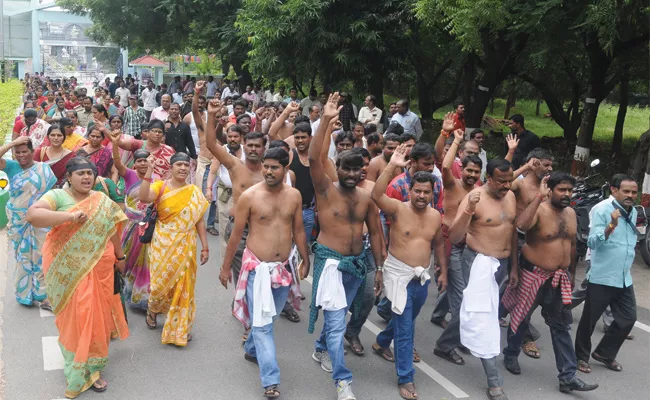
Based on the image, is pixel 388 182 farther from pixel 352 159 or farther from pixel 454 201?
pixel 454 201

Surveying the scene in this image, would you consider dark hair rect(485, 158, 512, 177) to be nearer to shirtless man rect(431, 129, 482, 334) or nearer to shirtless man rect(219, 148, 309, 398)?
shirtless man rect(431, 129, 482, 334)

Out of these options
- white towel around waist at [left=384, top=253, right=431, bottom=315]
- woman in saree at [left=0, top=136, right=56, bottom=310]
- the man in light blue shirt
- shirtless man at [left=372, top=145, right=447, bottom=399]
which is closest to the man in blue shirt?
shirtless man at [left=372, top=145, right=447, bottom=399]

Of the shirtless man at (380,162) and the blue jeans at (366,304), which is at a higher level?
the shirtless man at (380,162)

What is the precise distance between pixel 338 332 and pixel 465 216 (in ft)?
4.32

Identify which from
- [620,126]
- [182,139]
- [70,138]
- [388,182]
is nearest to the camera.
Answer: [388,182]

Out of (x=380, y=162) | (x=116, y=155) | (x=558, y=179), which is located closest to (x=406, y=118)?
(x=380, y=162)

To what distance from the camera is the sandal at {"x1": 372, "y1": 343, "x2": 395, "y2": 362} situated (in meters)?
5.96

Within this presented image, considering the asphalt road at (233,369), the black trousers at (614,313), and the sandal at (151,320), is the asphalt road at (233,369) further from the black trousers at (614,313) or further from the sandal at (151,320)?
the black trousers at (614,313)

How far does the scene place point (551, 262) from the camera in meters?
5.60

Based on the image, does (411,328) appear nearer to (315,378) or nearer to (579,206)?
(315,378)

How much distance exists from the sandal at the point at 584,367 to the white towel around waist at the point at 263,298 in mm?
2639

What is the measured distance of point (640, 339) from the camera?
6836mm

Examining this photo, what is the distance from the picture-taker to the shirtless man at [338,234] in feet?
17.2

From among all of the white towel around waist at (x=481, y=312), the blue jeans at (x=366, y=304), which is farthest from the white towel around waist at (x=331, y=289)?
the white towel around waist at (x=481, y=312)
